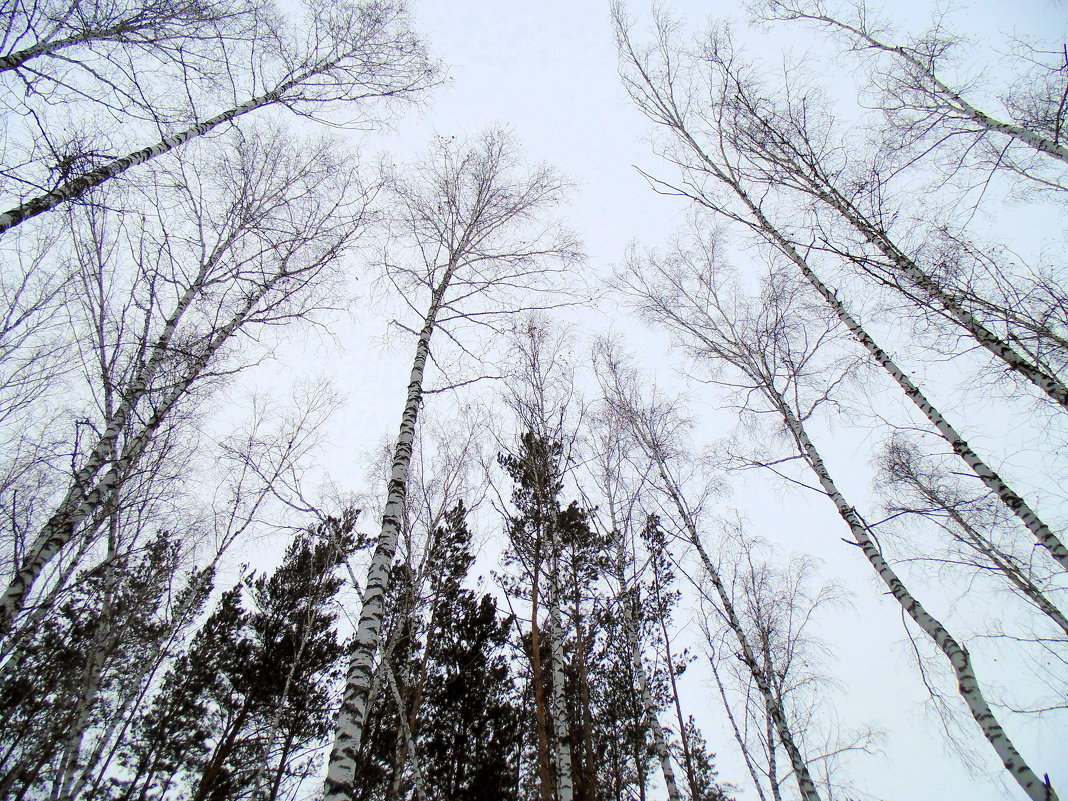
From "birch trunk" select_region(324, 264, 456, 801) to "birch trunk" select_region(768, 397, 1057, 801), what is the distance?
485cm

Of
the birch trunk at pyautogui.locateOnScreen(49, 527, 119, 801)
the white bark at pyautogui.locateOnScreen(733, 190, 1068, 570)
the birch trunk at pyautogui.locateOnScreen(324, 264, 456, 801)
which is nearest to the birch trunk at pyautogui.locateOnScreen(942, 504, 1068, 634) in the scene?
the white bark at pyautogui.locateOnScreen(733, 190, 1068, 570)

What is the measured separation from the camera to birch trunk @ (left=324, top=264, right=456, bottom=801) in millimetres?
3139

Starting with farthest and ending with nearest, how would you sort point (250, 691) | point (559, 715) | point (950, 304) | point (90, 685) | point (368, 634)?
1. point (250, 691)
2. point (90, 685)
3. point (559, 715)
4. point (950, 304)
5. point (368, 634)

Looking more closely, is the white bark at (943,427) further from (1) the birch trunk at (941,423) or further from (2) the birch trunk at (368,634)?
(2) the birch trunk at (368,634)

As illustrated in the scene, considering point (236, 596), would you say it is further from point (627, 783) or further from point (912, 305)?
point (912, 305)

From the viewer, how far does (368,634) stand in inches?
146

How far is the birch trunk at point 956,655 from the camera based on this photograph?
3.47m

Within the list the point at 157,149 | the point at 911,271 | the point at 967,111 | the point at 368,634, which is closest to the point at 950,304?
the point at 911,271

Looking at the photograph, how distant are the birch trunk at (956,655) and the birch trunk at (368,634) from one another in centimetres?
485

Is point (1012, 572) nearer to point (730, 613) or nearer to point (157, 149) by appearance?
point (730, 613)

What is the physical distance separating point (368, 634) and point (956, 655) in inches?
198

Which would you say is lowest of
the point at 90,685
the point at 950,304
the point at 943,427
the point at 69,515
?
the point at 90,685

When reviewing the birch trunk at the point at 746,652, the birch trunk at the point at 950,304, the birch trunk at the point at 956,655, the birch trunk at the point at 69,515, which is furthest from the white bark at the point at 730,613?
the birch trunk at the point at 69,515

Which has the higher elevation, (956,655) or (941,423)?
(941,423)
